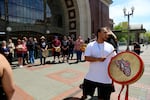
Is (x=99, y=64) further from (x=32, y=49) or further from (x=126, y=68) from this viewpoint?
(x=32, y=49)

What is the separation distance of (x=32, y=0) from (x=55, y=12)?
5323mm

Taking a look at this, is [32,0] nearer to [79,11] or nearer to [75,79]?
[79,11]

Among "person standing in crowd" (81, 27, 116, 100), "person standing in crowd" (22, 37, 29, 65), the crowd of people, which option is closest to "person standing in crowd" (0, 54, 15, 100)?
"person standing in crowd" (81, 27, 116, 100)

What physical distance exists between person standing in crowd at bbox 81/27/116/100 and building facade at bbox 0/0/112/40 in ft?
71.2

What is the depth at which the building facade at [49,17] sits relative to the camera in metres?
28.4

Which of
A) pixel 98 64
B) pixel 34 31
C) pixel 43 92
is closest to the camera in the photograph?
pixel 98 64

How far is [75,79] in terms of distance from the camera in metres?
11.0

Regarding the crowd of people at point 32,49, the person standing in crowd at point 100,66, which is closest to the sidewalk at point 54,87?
the person standing in crowd at point 100,66

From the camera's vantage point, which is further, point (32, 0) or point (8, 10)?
point (32, 0)

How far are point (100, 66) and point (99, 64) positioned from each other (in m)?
0.04

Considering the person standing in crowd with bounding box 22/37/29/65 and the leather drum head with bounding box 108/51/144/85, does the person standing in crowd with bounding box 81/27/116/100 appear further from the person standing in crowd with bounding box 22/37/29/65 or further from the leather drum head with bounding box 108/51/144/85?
the person standing in crowd with bounding box 22/37/29/65

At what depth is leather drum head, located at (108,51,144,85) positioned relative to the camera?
4070 millimetres

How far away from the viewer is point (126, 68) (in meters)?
4.32

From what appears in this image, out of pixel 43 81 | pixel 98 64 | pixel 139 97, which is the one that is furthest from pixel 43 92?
pixel 98 64
